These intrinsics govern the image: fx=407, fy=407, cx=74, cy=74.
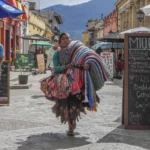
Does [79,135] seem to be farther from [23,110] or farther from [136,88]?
[23,110]

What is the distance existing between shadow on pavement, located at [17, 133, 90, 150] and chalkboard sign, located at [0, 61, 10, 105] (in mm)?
3467

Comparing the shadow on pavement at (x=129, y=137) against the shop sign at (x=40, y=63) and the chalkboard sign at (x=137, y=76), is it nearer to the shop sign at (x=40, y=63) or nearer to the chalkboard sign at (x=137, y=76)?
the chalkboard sign at (x=137, y=76)

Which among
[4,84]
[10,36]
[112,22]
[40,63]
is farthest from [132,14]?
[4,84]

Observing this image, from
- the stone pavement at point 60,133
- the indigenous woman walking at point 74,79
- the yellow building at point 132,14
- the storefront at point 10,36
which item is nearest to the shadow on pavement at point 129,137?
the stone pavement at point 60,133

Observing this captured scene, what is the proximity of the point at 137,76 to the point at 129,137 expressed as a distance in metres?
1.07

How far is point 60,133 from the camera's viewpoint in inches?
253

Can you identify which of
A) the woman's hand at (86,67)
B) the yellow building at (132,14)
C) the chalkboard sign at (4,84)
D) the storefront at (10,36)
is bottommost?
the chalkboard sign at (4,84)

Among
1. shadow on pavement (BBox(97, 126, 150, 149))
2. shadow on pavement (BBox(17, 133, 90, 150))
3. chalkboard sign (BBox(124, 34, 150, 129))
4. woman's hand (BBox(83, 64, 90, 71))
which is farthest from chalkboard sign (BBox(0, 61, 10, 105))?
woman's hand (BBox(83, 64, 90, 71))

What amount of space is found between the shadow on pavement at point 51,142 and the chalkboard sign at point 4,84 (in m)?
3.47

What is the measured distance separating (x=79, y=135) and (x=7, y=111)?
2.74 m

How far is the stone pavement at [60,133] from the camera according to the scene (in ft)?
18.5

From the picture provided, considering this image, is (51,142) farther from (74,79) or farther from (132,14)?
(132,14)

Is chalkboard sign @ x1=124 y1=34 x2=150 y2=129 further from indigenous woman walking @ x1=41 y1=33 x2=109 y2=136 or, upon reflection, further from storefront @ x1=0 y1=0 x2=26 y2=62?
storefront @ x1=0 y1=0 x2=26 y2=62

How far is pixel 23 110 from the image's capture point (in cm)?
880
